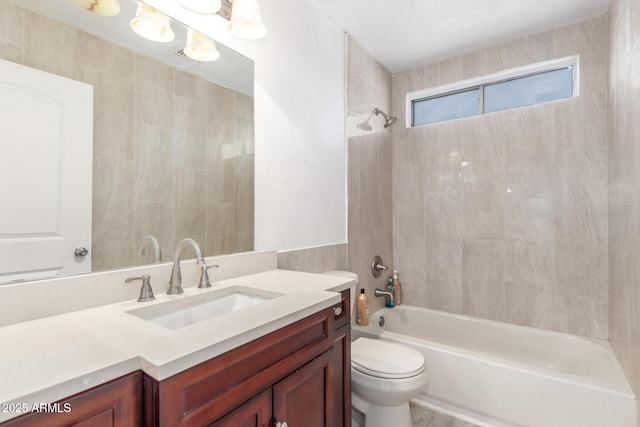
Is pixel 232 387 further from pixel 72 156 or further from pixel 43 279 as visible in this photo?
pixel 72 156

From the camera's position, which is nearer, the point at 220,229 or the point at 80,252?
the point at 80,252

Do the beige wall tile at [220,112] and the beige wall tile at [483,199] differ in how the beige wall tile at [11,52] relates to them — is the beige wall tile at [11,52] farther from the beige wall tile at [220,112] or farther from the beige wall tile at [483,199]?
the beige wall tile at [483,199]

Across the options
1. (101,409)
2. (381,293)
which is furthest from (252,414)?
(381,293)

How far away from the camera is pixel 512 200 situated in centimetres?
237

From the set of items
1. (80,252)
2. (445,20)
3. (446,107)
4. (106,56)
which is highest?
(445,20)

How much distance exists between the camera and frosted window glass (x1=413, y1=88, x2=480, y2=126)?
2613 mm

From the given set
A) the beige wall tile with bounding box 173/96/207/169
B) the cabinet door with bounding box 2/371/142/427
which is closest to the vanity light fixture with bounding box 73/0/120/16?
the beige wall tile with bounding box 173/96/207/169

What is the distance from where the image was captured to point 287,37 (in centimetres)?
179

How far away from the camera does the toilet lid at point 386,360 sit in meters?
1.50

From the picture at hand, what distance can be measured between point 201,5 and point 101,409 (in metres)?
1.35

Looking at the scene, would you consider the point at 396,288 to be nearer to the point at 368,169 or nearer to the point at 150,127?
the point at 368,169

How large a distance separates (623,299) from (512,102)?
1569mm

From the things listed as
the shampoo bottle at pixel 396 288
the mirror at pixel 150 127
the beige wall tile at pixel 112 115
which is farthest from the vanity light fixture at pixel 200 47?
the shampoo bottle at pixel 396 288

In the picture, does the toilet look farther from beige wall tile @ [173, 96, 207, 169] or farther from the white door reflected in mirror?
the white door reflected in mirror
